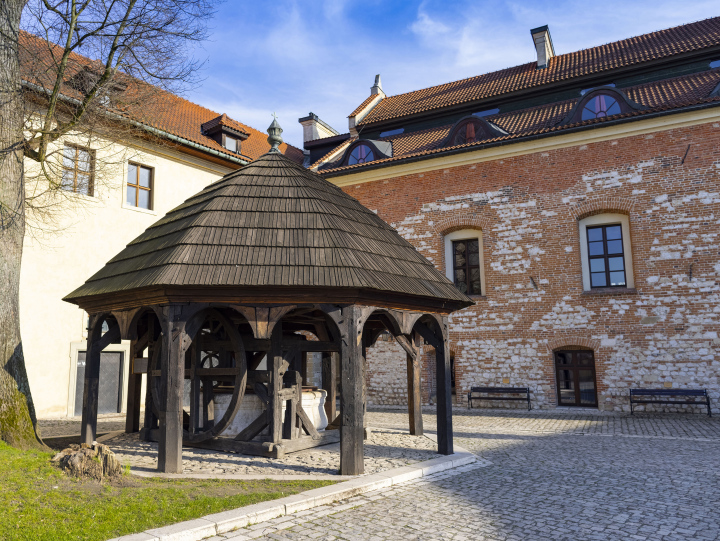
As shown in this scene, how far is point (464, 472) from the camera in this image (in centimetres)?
668

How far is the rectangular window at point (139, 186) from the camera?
15453 mm

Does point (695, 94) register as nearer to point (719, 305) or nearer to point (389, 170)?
point (719, 305)

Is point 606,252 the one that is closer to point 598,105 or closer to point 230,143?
point 598,105

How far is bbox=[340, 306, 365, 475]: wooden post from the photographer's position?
20.1 feet

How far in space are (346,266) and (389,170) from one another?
11.2m

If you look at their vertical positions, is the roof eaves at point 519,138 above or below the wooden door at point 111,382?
above

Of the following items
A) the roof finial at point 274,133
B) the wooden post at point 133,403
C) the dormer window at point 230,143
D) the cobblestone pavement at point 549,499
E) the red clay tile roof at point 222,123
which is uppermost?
the red clay tile roof at point 222,123

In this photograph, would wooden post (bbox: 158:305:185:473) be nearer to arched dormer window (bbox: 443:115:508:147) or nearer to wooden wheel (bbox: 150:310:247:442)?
wooden wheel (bbox: 150:310:247:442)

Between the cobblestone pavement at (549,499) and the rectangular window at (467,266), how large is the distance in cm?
688

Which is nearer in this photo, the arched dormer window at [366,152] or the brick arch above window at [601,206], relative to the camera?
the brick arch above window at [601,206]

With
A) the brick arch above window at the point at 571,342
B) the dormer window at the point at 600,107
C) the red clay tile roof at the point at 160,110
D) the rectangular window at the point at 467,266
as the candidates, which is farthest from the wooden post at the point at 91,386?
the dormer window at the point at 600,107

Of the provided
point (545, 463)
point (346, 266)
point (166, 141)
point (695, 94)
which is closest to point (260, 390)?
point (346, 266)

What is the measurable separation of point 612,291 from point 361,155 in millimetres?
8904

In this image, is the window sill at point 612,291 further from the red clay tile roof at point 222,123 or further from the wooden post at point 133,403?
the red clay tile roof at point 222,123
